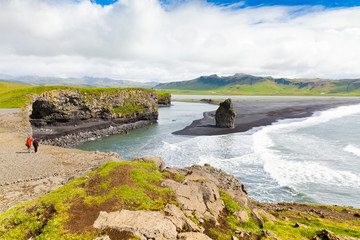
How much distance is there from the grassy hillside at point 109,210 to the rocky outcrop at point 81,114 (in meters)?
40.2

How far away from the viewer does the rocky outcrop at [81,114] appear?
172 ft

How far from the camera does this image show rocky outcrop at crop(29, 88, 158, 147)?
5241 centimetres

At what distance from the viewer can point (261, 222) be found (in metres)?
13.1

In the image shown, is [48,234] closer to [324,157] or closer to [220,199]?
[220,199]

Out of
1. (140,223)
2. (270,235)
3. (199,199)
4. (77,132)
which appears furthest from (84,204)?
(77,132)

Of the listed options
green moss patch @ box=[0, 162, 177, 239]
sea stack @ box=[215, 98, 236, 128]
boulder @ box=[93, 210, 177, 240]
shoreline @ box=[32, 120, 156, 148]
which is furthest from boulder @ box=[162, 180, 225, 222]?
sea stack @ box=[215, 98, 236, 128]

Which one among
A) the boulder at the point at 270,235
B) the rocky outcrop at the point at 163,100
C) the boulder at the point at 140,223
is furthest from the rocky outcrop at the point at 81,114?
the rocky outcrop at the point at 163,100

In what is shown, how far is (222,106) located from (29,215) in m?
59.1

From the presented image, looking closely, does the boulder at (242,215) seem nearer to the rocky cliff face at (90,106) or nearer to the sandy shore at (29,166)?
the sandy shore at (29,166)

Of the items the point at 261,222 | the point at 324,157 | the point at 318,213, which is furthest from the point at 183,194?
the point at 324,157

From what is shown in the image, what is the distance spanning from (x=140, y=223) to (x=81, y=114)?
61711mm

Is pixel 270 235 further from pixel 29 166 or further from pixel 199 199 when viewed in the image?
pixel 29 166

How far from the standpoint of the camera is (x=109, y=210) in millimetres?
10859

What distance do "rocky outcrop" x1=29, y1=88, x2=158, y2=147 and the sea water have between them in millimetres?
6855
